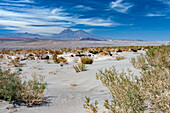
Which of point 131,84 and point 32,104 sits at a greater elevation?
point 131,84

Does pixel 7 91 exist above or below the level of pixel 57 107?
above

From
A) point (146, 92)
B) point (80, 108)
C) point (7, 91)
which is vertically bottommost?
point (80, 108)

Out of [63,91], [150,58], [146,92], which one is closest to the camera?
[146,92]

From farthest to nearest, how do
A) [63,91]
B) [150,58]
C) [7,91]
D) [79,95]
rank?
1. [150,58]
2. [63,91]
3. [79,95]
4. [7,91]

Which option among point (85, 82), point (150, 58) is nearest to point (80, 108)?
point (85, 82)

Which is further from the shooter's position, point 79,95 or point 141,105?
point 79,95

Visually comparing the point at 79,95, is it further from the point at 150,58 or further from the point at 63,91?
the point at 150,58

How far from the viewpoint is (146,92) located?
2.42 meters

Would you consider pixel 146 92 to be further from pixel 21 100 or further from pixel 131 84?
pixel 21 100

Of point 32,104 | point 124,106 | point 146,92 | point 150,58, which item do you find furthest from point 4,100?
point 150,58

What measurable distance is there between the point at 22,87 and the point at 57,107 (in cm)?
103

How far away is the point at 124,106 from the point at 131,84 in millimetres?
682

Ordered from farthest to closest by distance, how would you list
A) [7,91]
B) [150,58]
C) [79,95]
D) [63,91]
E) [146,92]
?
[150,58] → [63,91] → [79,95] → [7,91] → [146,92]

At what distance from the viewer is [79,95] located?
4.85 metres
